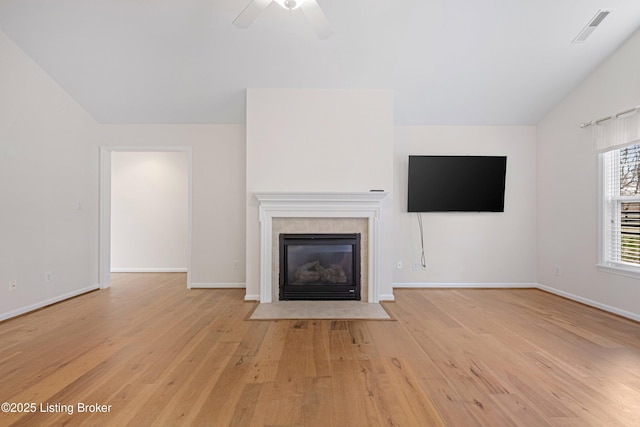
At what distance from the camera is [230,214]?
15.5 ft

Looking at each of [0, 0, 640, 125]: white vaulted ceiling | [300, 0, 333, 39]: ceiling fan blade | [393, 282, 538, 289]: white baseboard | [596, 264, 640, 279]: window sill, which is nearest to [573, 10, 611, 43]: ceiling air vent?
[0, 0, 640, 125]: white vaulted ceiling

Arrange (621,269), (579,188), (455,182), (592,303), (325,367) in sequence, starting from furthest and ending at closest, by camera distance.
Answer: (455,182)
(579,188)
(592,303)
(621,269)
(325,367)

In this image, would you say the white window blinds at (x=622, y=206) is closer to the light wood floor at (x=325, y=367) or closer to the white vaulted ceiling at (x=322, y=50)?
the light wood floor at (x=325, y=367)

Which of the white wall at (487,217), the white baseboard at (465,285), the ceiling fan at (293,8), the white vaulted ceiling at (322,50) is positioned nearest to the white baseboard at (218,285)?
the white baseboard at (465,285)

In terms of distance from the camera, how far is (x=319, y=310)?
357 centimetres

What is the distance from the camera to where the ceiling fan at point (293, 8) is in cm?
238

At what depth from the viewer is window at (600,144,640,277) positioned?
340 centimetres

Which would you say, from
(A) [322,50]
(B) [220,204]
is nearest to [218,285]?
(B) [220,204]

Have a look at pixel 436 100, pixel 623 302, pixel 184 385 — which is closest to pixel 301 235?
pixel 184 385

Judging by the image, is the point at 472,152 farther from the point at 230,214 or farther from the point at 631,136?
the point at 230,214

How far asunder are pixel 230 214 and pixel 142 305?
1.63 meters

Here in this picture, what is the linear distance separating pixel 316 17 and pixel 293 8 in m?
0.20

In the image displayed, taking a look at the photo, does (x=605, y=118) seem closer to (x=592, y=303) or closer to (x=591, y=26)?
(x=591, y=26)

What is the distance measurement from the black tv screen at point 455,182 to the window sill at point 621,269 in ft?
4.75
